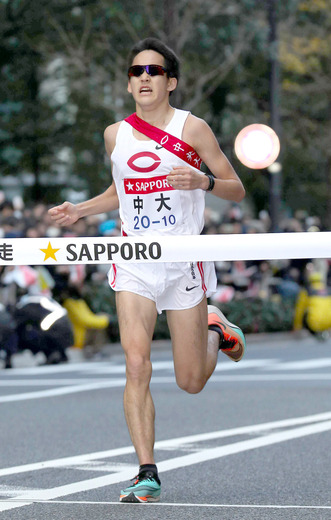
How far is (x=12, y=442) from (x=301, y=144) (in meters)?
A: 32.1

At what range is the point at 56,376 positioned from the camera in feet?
52.4

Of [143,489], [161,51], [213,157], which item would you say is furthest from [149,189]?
[143,489]

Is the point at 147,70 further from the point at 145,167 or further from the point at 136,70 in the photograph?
the point at 145,167

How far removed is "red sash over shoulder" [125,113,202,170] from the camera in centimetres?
664

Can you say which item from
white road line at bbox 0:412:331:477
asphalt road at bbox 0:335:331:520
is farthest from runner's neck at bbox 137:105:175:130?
white road line at bbox 0:412:331:477

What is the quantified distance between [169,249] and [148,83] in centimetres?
85

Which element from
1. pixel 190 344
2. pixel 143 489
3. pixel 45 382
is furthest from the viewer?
pixel 45 382

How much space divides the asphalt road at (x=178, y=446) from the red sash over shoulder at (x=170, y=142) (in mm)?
1722

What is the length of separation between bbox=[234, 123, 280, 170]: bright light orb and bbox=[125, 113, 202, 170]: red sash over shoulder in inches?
31.7

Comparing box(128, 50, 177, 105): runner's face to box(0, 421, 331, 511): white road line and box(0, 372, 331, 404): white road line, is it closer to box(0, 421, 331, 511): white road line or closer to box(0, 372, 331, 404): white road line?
box(0, 421, 331, 511): white road line

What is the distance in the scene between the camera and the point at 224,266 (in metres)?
23.3

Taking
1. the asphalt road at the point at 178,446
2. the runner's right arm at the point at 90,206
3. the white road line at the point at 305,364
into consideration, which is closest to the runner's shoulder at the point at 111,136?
the runner's right arm at the point at 90,206

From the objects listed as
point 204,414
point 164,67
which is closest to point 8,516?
point 164,67

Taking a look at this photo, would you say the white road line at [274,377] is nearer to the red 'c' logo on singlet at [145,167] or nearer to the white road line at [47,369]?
the white road line at [47,369]
